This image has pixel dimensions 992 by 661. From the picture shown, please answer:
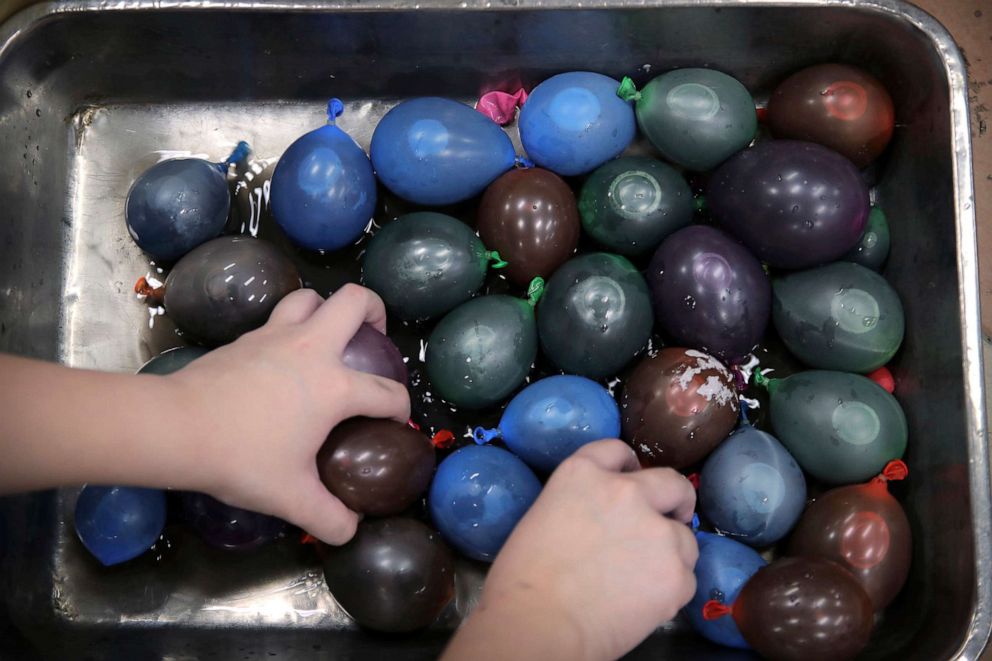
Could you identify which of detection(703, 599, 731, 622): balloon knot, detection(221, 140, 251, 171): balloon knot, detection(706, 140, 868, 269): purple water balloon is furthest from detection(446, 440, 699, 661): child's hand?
detection(221, 140, 251, 171): balloon knot

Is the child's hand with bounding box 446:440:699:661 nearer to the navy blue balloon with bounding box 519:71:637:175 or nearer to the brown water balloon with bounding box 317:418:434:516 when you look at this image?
the brown water balloon with bounding box 317:418:434:516

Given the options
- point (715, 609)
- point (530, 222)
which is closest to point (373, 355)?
point (530, 222)

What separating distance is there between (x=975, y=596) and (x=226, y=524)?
30.8 inches

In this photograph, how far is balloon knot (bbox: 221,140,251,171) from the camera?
44.5 inches

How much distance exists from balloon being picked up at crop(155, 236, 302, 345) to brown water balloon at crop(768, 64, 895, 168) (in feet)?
2.05

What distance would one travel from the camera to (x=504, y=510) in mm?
→ 931

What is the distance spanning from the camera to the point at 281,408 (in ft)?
2.69

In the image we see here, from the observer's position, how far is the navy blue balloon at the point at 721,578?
0.93 metres

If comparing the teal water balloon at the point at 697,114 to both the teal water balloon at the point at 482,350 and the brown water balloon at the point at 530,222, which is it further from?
the teal water balloon at the point at 482,350

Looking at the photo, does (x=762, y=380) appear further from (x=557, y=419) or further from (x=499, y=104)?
(x=499, y=104)

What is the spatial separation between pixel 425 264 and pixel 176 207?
0.30 m

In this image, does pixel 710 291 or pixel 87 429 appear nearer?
pixel 87 429

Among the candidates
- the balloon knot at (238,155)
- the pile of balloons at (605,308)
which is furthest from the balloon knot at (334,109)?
the balloon knot at (238,155)

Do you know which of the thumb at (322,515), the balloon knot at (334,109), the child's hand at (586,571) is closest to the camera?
the child's hand at (586,571)
